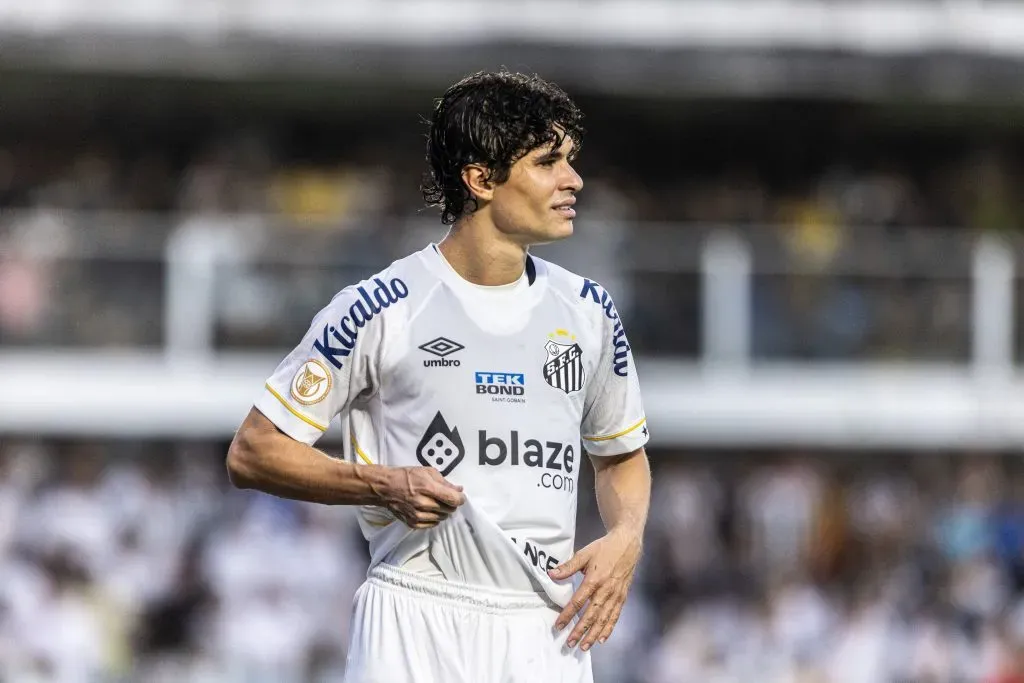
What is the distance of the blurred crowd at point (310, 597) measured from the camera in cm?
1345

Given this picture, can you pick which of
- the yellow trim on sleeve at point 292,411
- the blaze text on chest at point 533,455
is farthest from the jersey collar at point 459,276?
the yellow trim on sleeve at point 292,411

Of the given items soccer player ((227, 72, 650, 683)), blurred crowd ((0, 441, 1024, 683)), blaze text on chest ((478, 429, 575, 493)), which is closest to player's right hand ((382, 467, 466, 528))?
soccer player ((227, 72, 650, 683))

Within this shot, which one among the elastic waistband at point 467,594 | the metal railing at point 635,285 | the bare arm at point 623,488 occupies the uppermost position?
the metal railing at point 635,285

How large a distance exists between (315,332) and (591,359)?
72cm

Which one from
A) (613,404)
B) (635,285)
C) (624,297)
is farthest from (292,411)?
(635,285)

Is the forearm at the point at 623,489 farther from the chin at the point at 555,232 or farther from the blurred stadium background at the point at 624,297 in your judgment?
the blurred stadium background at the point at 624,297

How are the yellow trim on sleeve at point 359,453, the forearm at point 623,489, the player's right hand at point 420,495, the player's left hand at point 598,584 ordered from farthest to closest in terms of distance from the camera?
the forearm at point 623,489 < the yellow trim on sleeve at point 359,453 < the player's left hand at point 598,584 < the player's right hand at point 420,495

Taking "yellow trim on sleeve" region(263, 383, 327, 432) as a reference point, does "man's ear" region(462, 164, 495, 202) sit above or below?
above

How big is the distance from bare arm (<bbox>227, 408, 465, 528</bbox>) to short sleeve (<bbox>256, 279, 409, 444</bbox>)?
5 cm

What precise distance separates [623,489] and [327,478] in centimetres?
88

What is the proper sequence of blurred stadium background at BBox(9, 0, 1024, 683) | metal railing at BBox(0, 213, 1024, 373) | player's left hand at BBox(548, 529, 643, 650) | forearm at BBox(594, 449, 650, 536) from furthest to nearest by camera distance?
metal railing at BBox(0, 213, 1024, 373) → blurred stadium background at BBox(9, 0, 1024, 683) → forearm at BBox(594, 449, 650, 536) → player's left hand at BBox(548, 529, 643, 650)

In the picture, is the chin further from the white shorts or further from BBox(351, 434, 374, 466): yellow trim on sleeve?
the white shorts

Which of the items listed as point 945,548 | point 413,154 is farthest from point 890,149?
point 945,548

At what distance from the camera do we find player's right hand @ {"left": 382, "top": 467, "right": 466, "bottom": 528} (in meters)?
4.19
